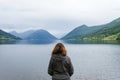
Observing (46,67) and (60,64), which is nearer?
(60,64)

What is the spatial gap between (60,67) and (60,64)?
0.46 feet

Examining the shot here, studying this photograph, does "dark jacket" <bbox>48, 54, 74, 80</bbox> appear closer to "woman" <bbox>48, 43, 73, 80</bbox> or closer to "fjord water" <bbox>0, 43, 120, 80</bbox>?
"woman" <bbox>48, 43, 73, 80</bbox>

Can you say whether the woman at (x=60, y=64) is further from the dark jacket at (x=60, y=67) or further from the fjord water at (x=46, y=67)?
the fjord water at (x=46, y=67)

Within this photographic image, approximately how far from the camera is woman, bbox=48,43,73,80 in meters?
12.4

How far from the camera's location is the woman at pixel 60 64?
486 inches

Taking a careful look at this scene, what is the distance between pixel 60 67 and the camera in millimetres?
12562

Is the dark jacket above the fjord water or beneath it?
above

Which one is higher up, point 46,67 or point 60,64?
point 60,64

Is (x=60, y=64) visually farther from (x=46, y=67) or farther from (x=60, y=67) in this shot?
(x=46, y=67)

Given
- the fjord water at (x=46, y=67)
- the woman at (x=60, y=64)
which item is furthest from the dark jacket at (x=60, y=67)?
the fjord water at (x=46, y=67)

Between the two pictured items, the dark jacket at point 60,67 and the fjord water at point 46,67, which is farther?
the fjord water at point 46,67

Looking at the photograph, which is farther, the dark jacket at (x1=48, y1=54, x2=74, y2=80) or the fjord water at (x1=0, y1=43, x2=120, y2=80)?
the fjord water at (x1=0, y1=43, x2=120, y2=80)

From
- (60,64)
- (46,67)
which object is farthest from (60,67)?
(46,67)

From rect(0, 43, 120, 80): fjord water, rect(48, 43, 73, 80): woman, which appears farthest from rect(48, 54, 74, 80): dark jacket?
rect(0, 43, 120, 80): fjord water
